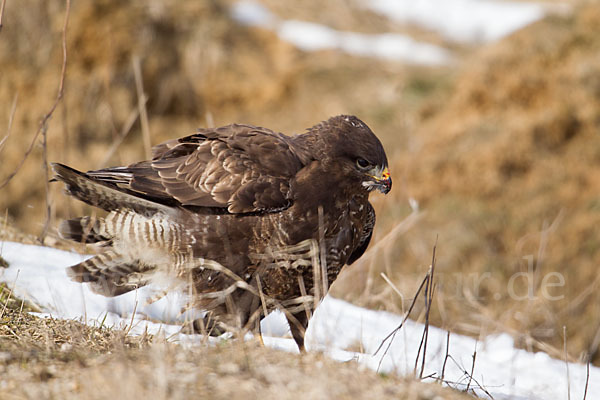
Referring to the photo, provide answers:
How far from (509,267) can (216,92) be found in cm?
619

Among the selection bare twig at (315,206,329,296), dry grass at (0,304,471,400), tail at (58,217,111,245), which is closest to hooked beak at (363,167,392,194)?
bare twig at (315,206,329,296)

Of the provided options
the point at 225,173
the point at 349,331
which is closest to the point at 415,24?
the point at 349,331

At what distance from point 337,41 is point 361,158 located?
35.9ft

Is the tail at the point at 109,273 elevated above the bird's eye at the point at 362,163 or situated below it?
below

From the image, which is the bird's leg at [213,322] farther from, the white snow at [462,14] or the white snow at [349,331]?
the white snow at [462,14]

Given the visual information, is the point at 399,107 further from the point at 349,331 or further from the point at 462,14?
the point at 349,331

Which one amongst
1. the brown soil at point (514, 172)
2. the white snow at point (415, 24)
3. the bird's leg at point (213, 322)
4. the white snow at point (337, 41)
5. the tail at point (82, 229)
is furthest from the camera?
the white snow at point (415, 24)

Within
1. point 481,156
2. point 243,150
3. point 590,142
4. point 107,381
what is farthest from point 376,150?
point 590,142

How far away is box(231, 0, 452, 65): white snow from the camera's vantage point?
1348 centimetres

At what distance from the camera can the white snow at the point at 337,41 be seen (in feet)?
44.2

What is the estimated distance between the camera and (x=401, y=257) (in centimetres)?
938

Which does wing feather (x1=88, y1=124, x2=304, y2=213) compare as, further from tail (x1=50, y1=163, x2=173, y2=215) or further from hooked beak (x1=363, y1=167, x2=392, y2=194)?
hooked beak (x1=363, y1=167, x2=392, y2=194)

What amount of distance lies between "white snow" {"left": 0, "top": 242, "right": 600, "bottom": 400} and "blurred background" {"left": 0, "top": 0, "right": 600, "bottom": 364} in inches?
95.4

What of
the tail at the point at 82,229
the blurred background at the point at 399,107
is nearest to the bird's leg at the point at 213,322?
the tail at the point at 82,229
